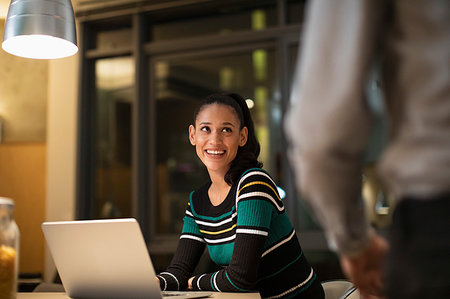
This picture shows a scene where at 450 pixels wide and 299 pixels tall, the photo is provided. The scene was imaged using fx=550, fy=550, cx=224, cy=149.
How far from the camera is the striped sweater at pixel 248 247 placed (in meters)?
1.78

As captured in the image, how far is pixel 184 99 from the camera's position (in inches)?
190

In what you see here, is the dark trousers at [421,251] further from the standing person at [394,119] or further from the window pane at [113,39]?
the window pane at [113,39]

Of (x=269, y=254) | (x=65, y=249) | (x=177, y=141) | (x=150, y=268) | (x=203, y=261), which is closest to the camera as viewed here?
(x=150, y=268)

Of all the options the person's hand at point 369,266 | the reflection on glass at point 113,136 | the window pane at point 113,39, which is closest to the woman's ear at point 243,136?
the person's hand at point 369,266

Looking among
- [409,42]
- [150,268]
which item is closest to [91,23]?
[150,268]

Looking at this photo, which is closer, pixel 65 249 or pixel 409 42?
pixel 409 42

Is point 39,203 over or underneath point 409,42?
underneath

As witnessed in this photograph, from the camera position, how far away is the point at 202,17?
4.86m

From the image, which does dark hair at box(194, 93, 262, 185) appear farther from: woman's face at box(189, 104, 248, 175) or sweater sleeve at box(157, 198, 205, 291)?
sweater sleeve at box(157, 198, 205, 291)

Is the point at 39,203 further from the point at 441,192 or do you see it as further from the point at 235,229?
the point at 441,192

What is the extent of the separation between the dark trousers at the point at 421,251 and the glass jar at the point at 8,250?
81 centimetres

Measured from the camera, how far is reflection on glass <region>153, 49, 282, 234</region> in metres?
4.58

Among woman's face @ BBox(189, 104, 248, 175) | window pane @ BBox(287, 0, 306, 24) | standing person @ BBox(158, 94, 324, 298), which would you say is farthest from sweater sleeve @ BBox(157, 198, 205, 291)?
window pane @ BBox(287, 0, 306, 24)

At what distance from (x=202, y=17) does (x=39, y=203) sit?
2.65m
